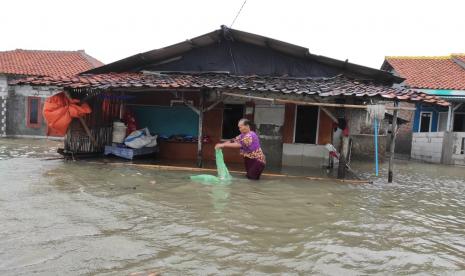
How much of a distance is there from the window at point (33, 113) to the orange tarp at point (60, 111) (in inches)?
446

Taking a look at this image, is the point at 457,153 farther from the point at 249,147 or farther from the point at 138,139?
the point at 138,139

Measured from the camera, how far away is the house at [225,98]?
1148cm

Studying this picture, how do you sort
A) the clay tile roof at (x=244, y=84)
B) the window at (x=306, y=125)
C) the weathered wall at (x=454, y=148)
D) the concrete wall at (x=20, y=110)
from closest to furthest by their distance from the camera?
the clay tile roof at (x=244, y=84) < the window at (x=306, y=125) < the weathered wall at (x=454, y=148) < the concrete wall at (x=20, y=110)

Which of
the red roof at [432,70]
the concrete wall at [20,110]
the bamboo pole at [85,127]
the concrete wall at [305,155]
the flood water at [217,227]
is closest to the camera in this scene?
the flood water at [217,227]

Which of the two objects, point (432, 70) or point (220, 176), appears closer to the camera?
point (220, 176)

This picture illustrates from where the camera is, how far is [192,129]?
12.7m

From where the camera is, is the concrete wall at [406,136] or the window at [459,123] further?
the concrete wall at [406,136]

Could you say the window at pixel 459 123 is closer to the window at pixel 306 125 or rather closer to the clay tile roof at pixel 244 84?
the clay tile roof at pixel 244 84

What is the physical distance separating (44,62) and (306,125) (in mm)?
17611

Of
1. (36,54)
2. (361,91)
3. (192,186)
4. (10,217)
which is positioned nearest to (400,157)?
(361,91)

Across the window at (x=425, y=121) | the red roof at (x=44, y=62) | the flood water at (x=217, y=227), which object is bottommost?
the flood water at (x=217, y=227)

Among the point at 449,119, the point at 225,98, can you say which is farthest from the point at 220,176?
the point at 449,119

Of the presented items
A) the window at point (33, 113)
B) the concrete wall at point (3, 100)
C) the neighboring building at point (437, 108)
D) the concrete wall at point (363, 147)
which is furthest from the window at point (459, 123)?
the concrete wall at point (3, 100)

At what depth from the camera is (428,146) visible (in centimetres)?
1789
